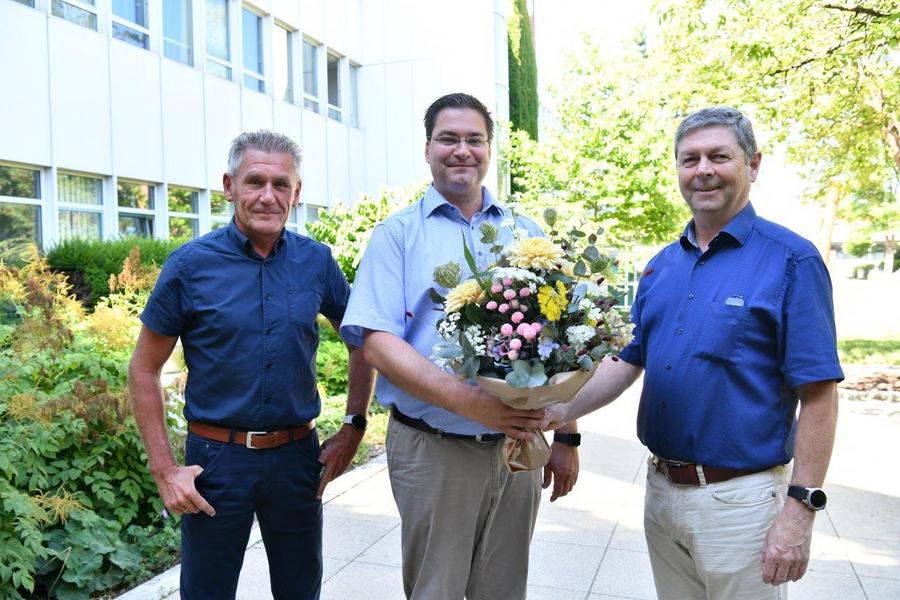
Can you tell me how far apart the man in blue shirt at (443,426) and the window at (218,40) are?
13958mm

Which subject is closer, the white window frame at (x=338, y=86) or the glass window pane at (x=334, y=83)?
the white window frame at (x=338, y=86)

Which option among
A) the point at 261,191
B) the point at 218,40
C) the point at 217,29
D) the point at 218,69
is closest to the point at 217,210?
the point at 218,69

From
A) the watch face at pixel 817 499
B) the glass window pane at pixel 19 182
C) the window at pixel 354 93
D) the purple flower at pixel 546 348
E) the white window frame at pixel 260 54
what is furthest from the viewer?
the window at pixel 354 93

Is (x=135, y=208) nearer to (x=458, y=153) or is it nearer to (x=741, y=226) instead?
(x=458, y=153)

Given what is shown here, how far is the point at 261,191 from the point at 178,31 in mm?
13192

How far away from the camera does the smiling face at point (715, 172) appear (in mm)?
2678

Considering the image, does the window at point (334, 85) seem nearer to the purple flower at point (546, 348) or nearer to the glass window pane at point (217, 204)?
the glass window pane at point (217, 204)

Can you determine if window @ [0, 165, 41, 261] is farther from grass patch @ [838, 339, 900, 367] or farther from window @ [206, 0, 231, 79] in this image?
grass patch @ [838, 339, 900, 367]

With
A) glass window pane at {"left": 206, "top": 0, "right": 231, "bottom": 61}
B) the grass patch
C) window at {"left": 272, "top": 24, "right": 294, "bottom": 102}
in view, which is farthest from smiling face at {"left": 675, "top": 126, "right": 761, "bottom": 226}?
window at {"left": 272, "top": 24, "right": 294, "bottom": 102}

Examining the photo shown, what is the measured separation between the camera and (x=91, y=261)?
10703 millimetres

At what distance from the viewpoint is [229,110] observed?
52.4ft

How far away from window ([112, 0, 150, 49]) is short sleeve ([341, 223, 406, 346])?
12109mm

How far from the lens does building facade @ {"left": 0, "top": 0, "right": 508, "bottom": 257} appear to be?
11469 mm

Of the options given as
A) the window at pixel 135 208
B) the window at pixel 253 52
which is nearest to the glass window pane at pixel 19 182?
the window at pixel 135 208
